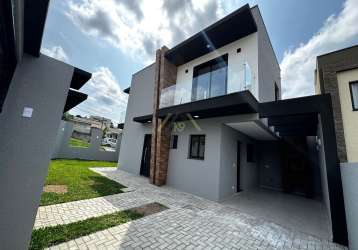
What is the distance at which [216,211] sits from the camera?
5133 millimetres

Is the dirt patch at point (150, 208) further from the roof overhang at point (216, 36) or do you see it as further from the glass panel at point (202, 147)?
the roof overhang at point (216, 36)

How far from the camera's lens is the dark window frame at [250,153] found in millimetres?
9266

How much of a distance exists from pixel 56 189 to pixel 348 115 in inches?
452

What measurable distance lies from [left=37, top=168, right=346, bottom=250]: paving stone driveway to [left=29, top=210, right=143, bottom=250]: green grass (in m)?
0.17

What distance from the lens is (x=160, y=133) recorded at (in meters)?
8.09

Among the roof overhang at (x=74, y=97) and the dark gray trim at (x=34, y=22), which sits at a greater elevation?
the dark gray trim at (x=34, y=22)

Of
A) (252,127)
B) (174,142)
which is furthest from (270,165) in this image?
(174,142)

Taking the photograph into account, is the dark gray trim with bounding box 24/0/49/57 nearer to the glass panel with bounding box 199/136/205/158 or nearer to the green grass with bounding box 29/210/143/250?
the green grass with bounding box 29/210/143/250

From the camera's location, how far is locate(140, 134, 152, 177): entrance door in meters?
9.71

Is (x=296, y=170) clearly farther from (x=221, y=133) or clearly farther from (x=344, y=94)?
(x=221, y=133)

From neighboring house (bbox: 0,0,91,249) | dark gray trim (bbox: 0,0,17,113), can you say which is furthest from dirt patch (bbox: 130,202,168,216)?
Result: dark gray trim (bbox: 0,0,17,113)

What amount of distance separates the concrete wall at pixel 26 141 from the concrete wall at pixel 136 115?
7.07m

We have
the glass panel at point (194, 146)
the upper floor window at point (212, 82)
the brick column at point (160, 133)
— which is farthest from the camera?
the brick column at point (160, 133)

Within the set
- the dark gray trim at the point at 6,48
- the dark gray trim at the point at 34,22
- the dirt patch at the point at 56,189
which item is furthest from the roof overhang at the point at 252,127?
the dirt patch at the point at 56,189
